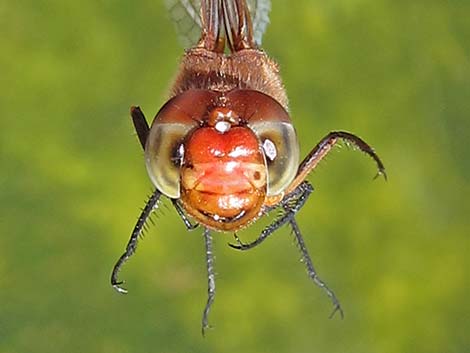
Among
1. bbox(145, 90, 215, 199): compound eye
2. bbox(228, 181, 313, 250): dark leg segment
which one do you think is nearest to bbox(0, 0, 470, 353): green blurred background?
bbox(228, 181, 313, 250): dark leg segment

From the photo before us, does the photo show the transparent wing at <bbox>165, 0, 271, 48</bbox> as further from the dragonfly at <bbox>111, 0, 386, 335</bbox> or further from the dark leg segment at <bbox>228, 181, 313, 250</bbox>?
the dark leg segment at <bbox>228, 181, 313, 250</bbox>

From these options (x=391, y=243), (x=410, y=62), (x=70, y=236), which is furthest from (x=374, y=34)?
(x=70, y=236)

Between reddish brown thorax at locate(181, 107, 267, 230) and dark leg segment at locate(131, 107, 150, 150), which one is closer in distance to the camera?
reddish brown thorax at locate(181, 107, 267, 230)

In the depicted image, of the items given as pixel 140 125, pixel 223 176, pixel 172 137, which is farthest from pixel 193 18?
pixel 223 176

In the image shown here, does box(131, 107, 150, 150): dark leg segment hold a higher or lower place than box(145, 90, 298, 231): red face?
higher

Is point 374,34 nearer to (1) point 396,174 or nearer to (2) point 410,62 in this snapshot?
(2) point 410,62

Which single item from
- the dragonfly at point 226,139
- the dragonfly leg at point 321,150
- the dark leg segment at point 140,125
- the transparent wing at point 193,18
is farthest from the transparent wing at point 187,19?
the dragonfly leg at point 321,150
